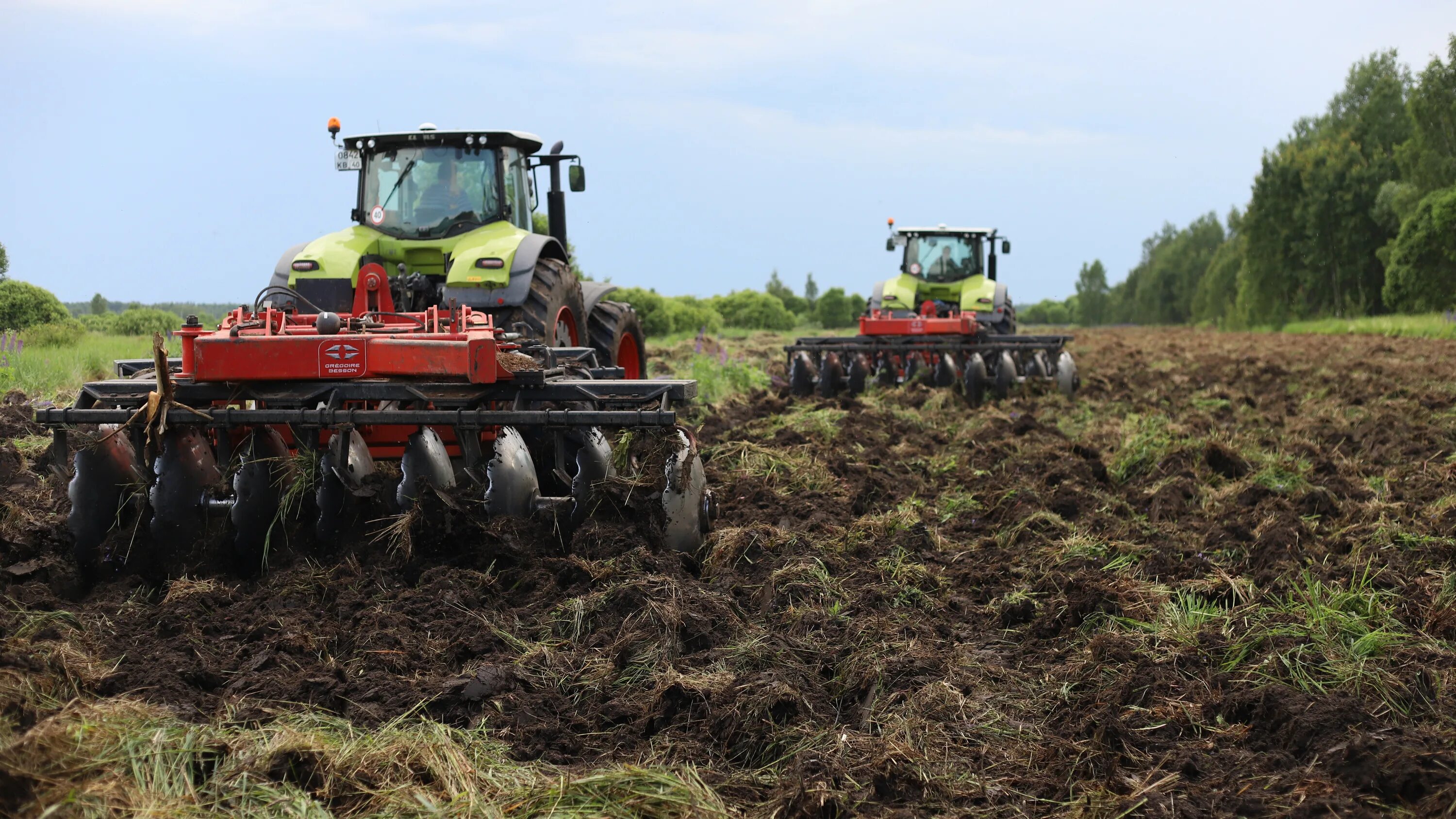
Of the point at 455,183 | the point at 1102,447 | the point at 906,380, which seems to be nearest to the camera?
the point at 455,183

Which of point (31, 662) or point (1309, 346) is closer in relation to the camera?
point (31, 662)

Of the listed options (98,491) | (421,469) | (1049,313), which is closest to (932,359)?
(421,469)

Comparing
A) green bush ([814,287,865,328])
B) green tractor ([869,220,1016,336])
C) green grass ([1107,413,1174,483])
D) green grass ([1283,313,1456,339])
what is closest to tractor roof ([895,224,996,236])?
green tractor ([869,220,1016,336])

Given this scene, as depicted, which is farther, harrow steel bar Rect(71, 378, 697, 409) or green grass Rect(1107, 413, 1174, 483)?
green grass Rect(1107, 413, 1174, 483)

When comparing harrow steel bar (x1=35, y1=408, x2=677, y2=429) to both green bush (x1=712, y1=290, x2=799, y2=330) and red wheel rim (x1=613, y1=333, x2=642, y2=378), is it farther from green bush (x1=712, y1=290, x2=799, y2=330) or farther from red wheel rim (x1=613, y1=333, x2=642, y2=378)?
green bush (x1=712, y1=290, x2=799, y2=330)

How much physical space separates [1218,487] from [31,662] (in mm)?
6424

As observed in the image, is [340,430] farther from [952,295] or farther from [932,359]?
[952,295]

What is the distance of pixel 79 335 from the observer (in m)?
11.8

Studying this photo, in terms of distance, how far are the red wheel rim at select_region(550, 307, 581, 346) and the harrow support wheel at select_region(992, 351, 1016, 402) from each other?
223 inches

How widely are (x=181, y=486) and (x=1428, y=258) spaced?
122 ft

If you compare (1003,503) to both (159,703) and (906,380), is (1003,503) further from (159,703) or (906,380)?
(906,380)

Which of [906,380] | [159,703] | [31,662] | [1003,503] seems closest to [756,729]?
[159,703]

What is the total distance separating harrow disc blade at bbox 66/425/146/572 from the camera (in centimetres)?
494

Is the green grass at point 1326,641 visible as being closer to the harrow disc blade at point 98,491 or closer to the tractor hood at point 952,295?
the harrow disc blade at point 98,491
